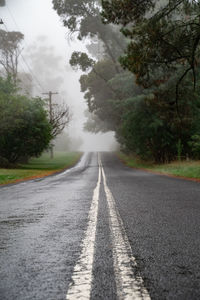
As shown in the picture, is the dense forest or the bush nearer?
the dense forest

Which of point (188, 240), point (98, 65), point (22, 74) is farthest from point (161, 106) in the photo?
point (22, 74)

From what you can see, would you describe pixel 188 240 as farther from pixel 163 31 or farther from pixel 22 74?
pixel 22 74

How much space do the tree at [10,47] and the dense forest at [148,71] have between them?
30.9ft

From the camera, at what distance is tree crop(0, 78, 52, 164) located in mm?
26719

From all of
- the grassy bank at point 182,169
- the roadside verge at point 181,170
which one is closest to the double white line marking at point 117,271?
the roadside verge at point 181,170

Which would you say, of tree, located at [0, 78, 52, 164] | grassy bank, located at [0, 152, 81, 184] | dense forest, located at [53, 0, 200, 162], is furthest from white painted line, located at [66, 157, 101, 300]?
tree, located at [0, 78, 52, 164]

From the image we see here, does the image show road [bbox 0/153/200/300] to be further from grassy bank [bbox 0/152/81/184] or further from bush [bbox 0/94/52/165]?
bush [bbox 0/94/52/165]

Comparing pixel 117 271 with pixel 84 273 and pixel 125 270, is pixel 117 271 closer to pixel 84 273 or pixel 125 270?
pixel 125 270

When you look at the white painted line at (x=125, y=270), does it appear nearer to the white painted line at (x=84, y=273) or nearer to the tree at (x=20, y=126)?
the white painted line at (x=84, y=273)

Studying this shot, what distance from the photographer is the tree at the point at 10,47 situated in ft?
129

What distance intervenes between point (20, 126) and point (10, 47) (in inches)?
709

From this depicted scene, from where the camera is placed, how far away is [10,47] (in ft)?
131

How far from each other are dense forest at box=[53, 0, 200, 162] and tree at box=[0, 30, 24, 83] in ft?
30.9

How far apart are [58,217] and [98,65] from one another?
112 ft
